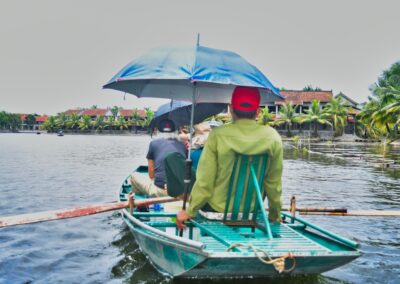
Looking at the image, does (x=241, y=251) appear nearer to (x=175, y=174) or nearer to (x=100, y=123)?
(x=175, y=174)

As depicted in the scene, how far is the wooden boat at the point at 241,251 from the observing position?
4164 millimetres

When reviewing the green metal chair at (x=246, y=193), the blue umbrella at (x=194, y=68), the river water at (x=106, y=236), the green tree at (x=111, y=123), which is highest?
the green tree at (x=111, y=123)

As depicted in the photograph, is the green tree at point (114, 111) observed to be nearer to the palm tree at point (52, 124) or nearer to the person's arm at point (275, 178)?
the palm tree at point (52, 124)

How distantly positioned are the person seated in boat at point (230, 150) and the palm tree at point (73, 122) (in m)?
116

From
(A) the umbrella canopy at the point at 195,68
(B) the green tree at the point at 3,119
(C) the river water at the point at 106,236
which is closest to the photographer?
(A) the umbrella canopy at the point at 195,68

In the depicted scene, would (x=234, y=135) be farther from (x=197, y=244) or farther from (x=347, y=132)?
(x=347, y=132)

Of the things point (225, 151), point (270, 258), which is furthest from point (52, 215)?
point (270, 258)

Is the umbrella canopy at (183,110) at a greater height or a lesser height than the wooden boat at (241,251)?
greater

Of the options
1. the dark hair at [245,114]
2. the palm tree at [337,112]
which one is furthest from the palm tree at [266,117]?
the dark hair at [245,114]

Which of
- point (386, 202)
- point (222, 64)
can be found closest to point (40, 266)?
point (222, 64)

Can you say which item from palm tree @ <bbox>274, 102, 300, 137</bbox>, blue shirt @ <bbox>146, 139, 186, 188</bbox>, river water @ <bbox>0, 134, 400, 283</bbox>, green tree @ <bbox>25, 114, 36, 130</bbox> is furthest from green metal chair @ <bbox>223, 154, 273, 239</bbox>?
green tree @ <bbox>25, 114, 36, 130</bbox>

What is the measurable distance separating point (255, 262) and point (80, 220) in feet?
21.9

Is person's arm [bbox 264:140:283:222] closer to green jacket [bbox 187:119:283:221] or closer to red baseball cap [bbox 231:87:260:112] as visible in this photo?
green jacket [bbox 187:119:283:221]

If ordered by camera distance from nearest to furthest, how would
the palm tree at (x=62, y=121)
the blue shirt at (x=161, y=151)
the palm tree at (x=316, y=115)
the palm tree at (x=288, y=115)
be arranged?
the blue shirt at (x=161, y=151) < the palm tree at (x=316, y=115) < the palm tree at (x=288, y=115) < the palm tree at (x=62, y=121)
